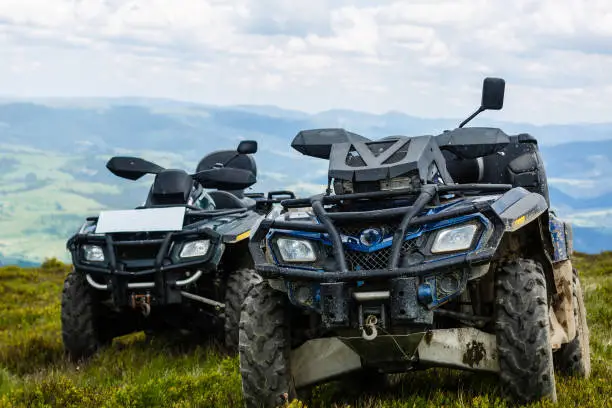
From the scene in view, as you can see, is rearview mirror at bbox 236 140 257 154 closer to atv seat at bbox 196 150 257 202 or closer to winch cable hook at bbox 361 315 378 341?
atv seat at bbox 196 150 257 202

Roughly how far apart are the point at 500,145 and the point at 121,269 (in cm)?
398

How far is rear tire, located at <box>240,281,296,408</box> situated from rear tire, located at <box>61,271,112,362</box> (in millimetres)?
3829

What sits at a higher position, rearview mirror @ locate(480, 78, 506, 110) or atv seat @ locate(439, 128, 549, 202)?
rearview mirror @ locate(480, 78, 506, 110)

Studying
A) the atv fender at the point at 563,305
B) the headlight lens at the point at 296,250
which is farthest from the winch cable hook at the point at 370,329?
the atv fender at the point at 563,305

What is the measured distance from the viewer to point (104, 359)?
8.96 metres

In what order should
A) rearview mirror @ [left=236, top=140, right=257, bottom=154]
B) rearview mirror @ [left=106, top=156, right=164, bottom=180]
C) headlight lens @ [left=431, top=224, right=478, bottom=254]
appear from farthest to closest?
1. rearview mirror @ [left=106, top=156, right=164, bottom=180]
2. rearview mirror @ [left=236, top=140, right=257, bottom=154]
3. headlight lens @ [left=431, top=224, right=478, bottom=254]

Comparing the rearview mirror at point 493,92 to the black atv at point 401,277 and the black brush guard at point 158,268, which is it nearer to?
the black atv at point 401,277

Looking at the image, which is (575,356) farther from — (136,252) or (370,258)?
(136,252)

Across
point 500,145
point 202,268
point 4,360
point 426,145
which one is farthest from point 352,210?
point 4,360

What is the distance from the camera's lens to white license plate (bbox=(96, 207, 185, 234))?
902 cm

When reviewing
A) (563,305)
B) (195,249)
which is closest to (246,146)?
(195,249)

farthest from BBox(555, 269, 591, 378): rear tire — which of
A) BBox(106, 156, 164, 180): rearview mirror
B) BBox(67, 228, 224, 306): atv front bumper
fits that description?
BBox(106, 156, 164, 180): rearview mirror

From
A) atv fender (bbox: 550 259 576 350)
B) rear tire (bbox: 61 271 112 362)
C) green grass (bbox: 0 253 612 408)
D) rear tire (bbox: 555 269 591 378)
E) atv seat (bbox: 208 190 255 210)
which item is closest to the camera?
green grass (bbox: 0 253 612 408)

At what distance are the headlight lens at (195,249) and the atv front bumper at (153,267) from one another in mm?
34
